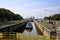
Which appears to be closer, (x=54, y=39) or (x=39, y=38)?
(x=54, y=39)

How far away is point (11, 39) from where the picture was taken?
58.4 feet

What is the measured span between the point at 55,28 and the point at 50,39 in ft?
23.0

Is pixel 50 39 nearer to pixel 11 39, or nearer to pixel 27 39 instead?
pixel 27 39

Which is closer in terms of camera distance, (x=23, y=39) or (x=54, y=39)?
(x=54, y=39)

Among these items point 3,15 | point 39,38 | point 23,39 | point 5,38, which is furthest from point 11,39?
point 3,15

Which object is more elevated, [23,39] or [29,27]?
[23,39]

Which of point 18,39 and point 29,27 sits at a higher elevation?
point 18,39

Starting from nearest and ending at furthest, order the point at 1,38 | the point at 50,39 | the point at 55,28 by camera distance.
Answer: the point at 50,39 < the point at 1,38 < the point at 55,28

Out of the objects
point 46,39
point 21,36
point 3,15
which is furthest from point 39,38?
point 3,15

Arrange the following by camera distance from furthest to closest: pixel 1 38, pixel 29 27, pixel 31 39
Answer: pixel 29 27 → pixel 1 38 → pixel 31 39

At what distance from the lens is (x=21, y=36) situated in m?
16.4

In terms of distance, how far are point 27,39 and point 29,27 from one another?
43382 mm

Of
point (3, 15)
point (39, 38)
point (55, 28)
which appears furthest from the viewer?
point (3, 15)

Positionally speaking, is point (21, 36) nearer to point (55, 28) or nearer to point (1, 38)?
point (1, 38)
